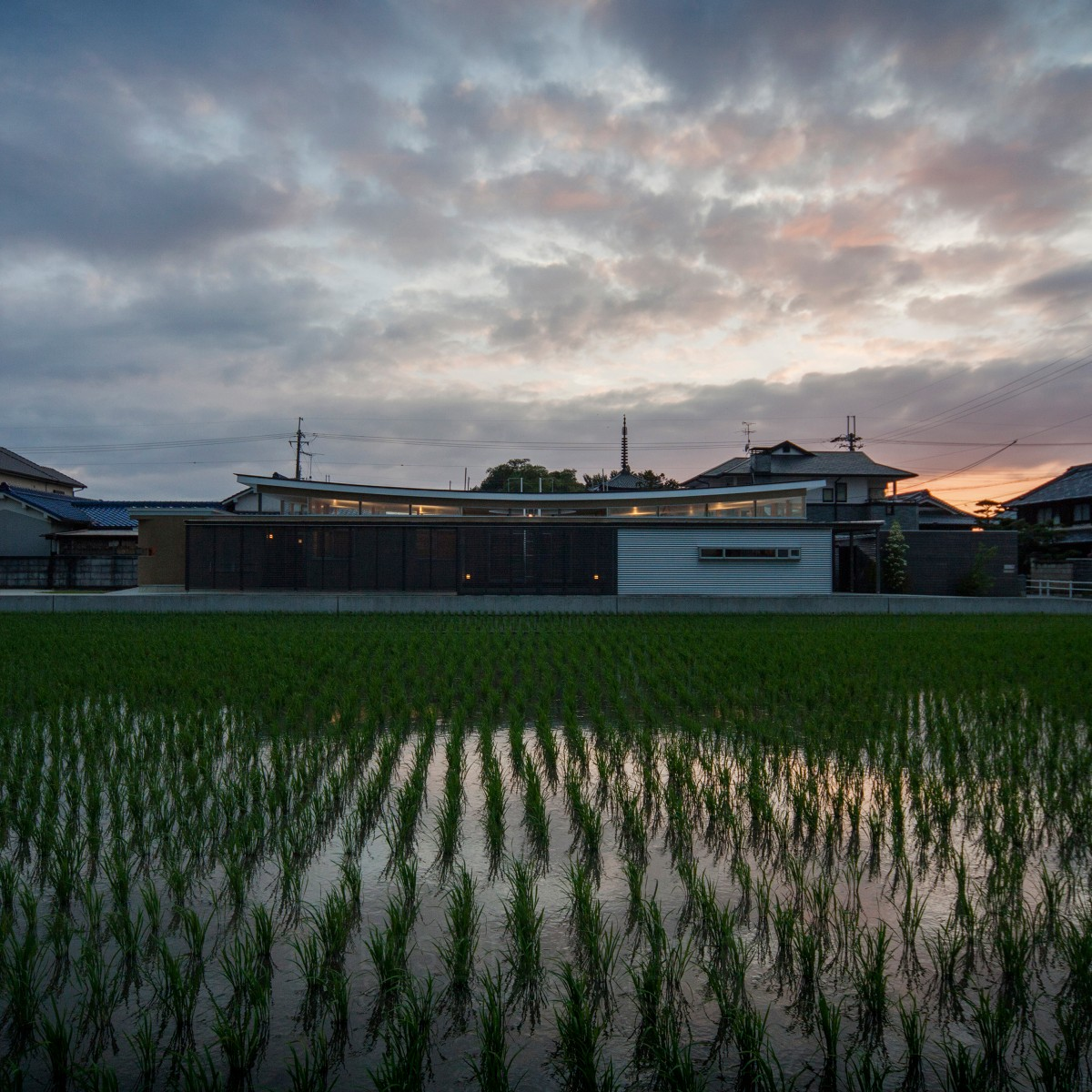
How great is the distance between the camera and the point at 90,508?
39125mm

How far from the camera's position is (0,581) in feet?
105

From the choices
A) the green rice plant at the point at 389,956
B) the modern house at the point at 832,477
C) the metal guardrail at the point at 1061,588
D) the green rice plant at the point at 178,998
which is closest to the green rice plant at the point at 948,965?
the green rice plant at the point at 389,956

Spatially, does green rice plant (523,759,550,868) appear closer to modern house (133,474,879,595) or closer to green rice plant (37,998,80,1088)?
green rice plant (37,998,80,1088)

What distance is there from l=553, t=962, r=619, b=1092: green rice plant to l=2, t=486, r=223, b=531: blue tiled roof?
34879mm

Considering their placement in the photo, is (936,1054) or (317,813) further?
(317,813)

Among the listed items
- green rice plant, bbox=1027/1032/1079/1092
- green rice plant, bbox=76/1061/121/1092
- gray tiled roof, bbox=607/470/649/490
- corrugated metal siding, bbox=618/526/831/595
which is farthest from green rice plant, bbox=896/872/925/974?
gray tiled roof, bbox=607/470/649/490

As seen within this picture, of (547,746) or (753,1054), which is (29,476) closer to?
(547,746)

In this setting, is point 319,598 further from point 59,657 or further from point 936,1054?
point 936,1054

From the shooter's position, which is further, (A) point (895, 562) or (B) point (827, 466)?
(B) point (827, 466)

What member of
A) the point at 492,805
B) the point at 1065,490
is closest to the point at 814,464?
the point at 1065,490

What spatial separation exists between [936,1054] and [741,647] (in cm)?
1109

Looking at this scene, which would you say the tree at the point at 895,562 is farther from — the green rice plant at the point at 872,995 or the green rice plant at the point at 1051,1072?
the green rice plant at the point at 1051,1072

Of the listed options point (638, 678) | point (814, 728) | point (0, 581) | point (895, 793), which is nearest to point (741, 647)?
point (638, 678)

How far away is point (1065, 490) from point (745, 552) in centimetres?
3031
